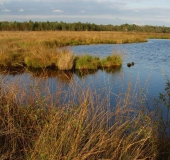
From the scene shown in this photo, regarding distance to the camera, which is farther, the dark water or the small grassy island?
the dark water

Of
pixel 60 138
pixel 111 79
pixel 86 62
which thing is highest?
pixel 60 138

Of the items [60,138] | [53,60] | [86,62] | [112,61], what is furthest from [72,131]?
[112,61]

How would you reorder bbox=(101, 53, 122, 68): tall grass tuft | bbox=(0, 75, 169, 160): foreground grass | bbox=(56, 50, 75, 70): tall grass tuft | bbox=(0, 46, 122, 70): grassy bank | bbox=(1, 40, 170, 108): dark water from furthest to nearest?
1. bbox=(101, 53, 122, 68): tall grass tuft
2. bbox=(0, 46, 122, 70): grassy bank
3. bbox=(56, 50, 75, 70): tall grass tuft
4. bbox=(1, 40, 170, 108): dark water
5. bbox=(0, 75, 169, 160): foreground grass

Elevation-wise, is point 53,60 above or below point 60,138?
below

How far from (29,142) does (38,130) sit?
0.82 feet

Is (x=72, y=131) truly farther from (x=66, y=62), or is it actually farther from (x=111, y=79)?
(x=66, y=62)

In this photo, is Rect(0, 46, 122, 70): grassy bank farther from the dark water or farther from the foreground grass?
the foreground grass

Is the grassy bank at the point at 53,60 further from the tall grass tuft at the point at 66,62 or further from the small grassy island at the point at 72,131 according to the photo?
the small grassy island at the point at 72,131

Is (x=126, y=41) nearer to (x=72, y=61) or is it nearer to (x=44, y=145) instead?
(x=72, y=61)

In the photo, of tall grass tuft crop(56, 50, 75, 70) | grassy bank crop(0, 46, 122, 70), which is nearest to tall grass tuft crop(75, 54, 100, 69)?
grassy bank crop(0, 46, 122, 70)


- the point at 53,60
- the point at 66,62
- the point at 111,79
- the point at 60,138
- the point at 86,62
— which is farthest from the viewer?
the point at 53,60

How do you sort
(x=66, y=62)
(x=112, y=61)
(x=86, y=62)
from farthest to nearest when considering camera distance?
1. (x=112, y=61)
2. (x=86, y=62)
3. (x=66, y=62)

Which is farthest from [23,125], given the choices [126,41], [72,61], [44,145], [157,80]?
[126,41]

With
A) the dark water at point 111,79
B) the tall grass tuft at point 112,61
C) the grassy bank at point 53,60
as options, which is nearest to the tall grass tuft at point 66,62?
the grassy bank at point 53,60
